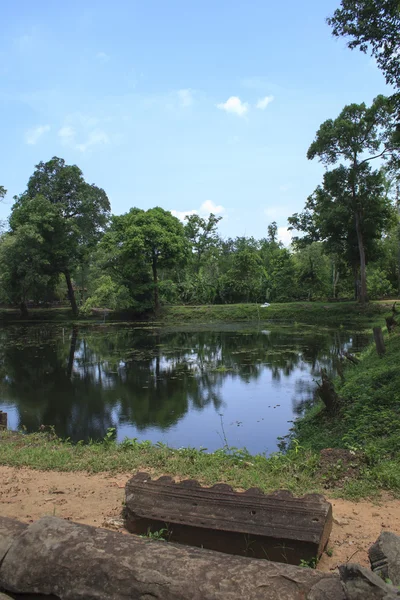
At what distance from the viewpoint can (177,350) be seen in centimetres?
1883

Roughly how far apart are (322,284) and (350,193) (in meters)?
8.90

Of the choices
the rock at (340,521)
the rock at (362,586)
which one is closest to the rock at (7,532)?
the rock at (362,586)

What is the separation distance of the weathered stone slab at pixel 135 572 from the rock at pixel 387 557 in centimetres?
64

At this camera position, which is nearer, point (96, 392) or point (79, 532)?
point (79, 532)

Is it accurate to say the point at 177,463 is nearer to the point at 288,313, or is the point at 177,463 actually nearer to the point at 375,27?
the point at 375,27

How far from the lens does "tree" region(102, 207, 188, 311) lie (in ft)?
104

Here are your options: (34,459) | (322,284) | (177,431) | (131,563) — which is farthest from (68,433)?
(322,284)

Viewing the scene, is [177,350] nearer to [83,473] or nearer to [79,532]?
[83,473]

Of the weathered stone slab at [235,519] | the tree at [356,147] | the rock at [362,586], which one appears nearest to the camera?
the rock at [362,586]

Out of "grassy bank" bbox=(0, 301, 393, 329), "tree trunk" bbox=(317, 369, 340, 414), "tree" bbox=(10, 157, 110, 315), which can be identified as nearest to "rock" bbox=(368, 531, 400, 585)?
"tree trunk" bbox=(317, 369, 340, 414)

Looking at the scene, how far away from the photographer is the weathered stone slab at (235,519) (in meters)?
3.01

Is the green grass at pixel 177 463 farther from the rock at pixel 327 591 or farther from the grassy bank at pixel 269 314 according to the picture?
the grassy bank at pixel 269 314

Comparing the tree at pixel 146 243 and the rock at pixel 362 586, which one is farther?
the tree at pixel 146 243

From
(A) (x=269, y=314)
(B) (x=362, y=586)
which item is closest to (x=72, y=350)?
(A) (x=269, y=314)
